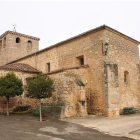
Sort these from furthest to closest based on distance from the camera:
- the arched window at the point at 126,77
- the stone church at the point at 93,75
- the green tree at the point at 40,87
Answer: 1. the arched window at the point at 126,77
2. the stone church at the point at 93,75
3. the green tree at the point at 40,87

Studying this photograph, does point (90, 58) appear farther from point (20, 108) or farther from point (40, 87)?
point (20, 108)

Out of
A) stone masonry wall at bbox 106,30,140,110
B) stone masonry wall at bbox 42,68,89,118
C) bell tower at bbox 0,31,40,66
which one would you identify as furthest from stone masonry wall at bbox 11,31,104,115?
bell tower at bbox 0,31,40,66

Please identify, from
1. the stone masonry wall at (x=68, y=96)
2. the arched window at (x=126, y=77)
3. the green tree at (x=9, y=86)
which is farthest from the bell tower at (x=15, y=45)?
the arched window at (x=126, y=77)

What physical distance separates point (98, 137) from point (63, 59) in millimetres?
9582

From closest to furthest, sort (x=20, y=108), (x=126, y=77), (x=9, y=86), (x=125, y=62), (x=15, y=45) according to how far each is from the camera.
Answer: (x=9, y=86) → (x=20, y=108) → (x=125, y=62) → (x=126, y=77) → (x=15, y=45)

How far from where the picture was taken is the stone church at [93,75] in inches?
436

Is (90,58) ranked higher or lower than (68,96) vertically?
higher

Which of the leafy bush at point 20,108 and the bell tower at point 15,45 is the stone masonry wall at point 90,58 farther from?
the bell tower at point 15,45

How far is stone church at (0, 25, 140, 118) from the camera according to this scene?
36.4 feet

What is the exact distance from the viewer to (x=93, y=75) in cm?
1248

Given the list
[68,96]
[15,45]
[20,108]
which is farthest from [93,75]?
[15,45]

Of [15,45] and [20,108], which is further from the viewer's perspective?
[15,45]

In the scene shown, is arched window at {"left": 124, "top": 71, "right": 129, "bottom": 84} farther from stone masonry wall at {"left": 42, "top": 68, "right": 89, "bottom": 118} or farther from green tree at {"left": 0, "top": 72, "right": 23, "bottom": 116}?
green tree at {"left": 0, "top": 72, "right": 23, "bottom": 116}

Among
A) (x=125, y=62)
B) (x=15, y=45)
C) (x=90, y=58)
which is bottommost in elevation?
(x=125, y=62)
